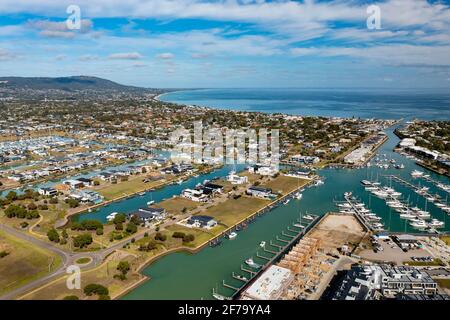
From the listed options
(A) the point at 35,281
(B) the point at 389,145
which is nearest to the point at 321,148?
(B) the point at 389,145

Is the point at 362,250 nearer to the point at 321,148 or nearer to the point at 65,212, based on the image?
the point at 65,212

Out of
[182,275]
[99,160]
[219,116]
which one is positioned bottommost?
[182,275]

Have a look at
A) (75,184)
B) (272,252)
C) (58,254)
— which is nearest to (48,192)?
(75,184)

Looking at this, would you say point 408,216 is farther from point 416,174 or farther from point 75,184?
point 75,184

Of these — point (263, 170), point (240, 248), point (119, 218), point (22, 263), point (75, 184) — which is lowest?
point (240, 248)

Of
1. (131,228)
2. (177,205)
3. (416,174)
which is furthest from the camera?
(416,174)

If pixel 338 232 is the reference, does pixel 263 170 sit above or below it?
above

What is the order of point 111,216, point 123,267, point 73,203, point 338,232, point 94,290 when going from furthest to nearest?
point 73,203, point 111,216, point 338,232, point 123,267, point 94,290
